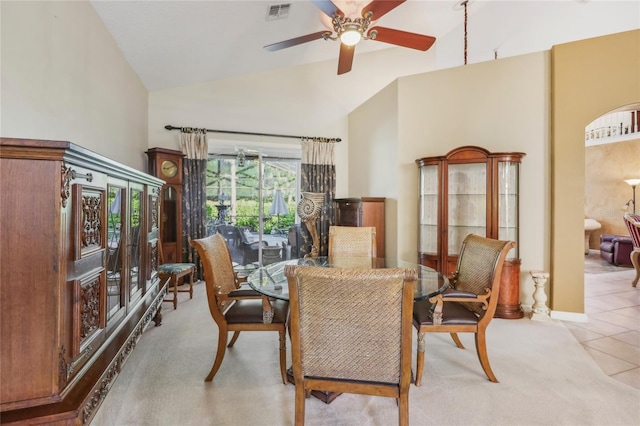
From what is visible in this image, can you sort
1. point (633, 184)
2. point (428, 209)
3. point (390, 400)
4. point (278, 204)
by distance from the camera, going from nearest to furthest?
1. point (390, 400)
2. point (428, 209)
3. point (278, 204)
4. point (633, 184)

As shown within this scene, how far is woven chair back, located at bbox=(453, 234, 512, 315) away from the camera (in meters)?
2.11

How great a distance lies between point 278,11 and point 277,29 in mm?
392

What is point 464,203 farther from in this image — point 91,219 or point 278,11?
point 91,219

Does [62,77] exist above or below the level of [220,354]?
above

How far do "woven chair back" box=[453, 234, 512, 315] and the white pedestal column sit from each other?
50.8 inches

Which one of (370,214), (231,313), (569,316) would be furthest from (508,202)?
(231,313)

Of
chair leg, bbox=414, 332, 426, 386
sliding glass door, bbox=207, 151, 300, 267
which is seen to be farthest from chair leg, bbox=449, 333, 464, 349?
sliding glass door, bbox=207, 151, 300, 267

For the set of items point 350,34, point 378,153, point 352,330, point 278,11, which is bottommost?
point 352,330

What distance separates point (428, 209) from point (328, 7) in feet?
8.03

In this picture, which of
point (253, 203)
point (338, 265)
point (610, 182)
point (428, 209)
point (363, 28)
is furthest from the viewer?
point (610, 182)

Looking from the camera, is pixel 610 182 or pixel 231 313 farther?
pixel 610 182

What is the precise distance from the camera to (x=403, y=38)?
2.77m

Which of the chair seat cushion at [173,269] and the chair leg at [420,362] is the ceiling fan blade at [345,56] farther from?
the chair seat cushion at [173,269]

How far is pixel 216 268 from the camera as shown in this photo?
223cm
